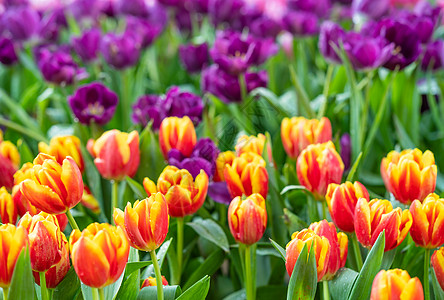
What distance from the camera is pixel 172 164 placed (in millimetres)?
818

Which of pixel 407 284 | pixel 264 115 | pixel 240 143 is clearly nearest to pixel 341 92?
pixel 264 115

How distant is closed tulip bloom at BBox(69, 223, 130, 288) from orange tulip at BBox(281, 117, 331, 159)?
41cm

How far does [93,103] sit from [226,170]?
1.33 ft

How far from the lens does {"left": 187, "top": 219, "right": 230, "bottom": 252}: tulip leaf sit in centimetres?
81

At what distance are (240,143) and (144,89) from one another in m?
0.70

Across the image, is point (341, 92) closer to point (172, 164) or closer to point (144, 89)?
point (144, 89)

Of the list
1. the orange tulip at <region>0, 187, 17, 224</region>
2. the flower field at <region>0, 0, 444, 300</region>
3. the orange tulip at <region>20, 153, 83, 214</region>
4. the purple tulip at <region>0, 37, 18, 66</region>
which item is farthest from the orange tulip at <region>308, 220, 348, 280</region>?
the purple tulip at <region>0, 37, 18, 66</region>

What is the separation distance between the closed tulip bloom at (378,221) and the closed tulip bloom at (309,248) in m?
0.05

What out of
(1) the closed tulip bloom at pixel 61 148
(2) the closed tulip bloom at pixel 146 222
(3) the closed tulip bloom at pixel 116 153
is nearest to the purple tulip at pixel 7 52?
(1) the closed tulip bloom at pixel 61 148

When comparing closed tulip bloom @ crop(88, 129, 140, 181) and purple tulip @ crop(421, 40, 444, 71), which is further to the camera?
purple tulip @ crop(421, 40, 444, 71)

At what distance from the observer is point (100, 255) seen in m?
0.54

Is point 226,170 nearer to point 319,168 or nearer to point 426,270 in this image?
point 319,168

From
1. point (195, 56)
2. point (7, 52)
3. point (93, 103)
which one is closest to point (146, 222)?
point (93, 103)

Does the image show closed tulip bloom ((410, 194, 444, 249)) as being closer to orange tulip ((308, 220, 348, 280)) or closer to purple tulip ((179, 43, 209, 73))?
orange tulip ((308, 220, 348, 280))
